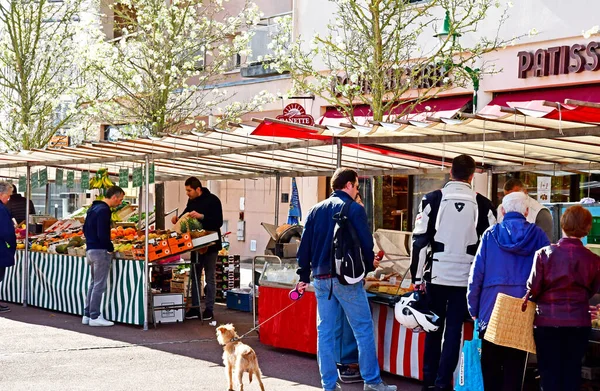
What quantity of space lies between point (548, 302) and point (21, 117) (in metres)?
18.3

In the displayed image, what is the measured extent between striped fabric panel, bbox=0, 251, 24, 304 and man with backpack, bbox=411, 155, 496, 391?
27.8 feet

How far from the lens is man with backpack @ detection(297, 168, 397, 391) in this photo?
7.55m

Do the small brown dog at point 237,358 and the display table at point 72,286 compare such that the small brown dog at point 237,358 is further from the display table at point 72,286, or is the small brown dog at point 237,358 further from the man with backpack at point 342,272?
the display table at point 72,286

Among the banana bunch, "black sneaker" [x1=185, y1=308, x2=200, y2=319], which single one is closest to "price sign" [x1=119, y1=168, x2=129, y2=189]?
the banana bunch

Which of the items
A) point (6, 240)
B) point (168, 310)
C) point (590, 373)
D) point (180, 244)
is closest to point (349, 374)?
point (590, 373)

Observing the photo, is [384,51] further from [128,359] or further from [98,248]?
[128,359]

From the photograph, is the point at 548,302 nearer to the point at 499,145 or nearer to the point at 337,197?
the point at 337,197

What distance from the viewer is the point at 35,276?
547 inches

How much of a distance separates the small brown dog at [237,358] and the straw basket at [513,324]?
2.11 meters

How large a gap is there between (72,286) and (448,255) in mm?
7083

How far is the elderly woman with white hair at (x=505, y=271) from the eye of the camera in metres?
6.57

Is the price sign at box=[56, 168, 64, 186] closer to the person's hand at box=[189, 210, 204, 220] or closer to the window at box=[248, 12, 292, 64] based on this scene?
the person's hand at box=[189, 210, 204, 220]

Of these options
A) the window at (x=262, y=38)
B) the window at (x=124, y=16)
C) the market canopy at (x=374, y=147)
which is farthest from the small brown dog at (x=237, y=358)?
the window at (x=262, y=38)

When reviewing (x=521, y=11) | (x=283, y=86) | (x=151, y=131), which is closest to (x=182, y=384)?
(x=151, y=131)
